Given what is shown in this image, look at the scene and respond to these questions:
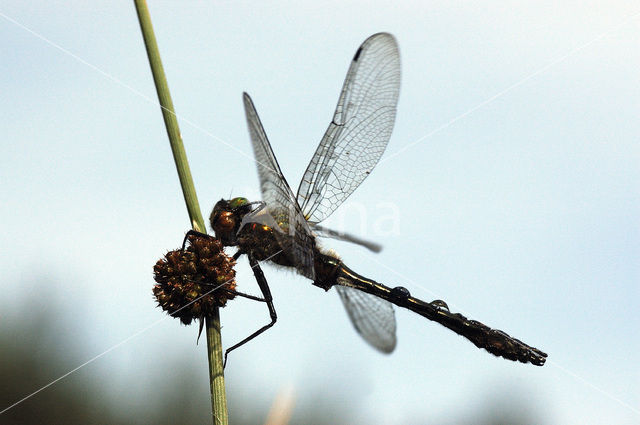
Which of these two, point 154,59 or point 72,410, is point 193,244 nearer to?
point 154,59

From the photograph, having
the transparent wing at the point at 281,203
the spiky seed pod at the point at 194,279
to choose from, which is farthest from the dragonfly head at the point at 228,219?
the spiky seed pod at the point at 194,279

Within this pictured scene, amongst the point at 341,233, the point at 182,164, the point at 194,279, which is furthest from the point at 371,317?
the point at 182,164

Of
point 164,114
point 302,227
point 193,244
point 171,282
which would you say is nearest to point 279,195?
point 302,227

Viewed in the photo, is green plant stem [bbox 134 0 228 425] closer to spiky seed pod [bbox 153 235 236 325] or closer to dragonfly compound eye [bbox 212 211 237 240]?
spiky seed pod [bbox 153 235 236 325]

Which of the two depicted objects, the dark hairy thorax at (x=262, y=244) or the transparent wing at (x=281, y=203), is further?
the dark hairy thorax at (x=262, y=244)

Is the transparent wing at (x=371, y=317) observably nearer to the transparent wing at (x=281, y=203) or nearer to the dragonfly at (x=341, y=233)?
the dragonfly at (x=341, y=233)

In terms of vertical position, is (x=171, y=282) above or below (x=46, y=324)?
above

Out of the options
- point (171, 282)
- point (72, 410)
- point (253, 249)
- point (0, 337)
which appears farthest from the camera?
point (0, 337)
